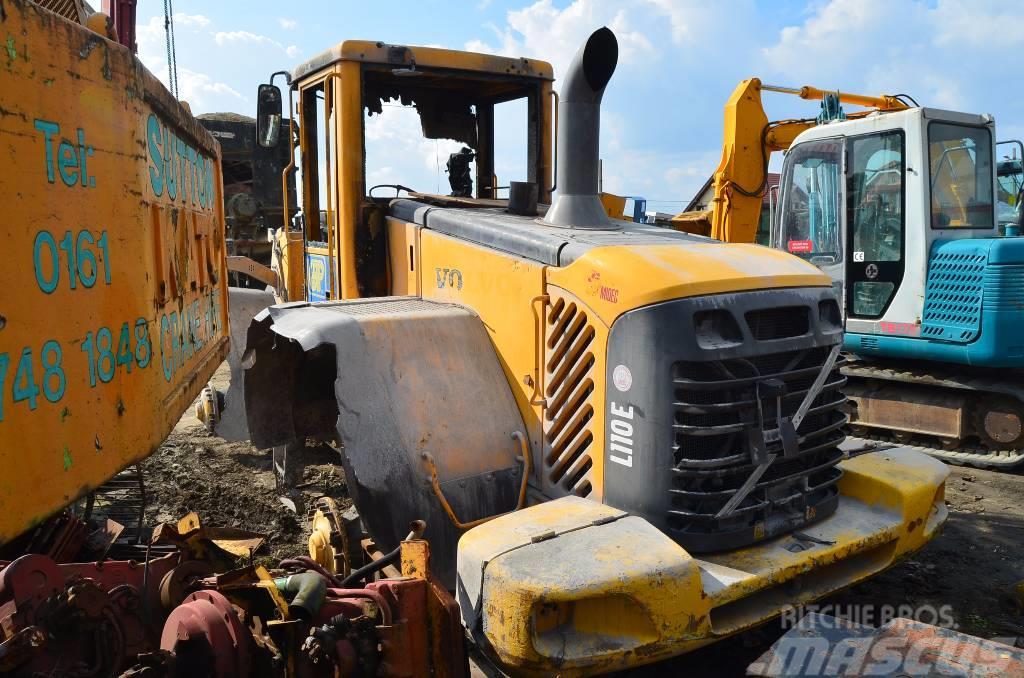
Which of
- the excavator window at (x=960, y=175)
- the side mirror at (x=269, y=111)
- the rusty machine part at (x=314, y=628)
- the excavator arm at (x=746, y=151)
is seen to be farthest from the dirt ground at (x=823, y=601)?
the excavator arm at (x=746, y=151)

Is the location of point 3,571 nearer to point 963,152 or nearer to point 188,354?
point 188,354

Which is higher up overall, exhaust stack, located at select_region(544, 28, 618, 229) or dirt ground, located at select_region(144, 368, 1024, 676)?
exhaust stack, located at select_region(544, 28, 618, 229)

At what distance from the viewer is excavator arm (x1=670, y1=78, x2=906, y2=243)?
8.29m

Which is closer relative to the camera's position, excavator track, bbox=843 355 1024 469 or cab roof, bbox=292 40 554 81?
cab roof, bbox=292 40 554 81

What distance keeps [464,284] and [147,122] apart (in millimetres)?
1987

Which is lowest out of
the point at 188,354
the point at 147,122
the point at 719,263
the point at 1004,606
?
the point at 1004,606

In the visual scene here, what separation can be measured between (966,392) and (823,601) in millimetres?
3700

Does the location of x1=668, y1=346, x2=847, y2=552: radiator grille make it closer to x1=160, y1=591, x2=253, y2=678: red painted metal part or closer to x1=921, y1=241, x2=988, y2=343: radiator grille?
x1=160, y1=591, x2=253, y2=678: red painted metal part

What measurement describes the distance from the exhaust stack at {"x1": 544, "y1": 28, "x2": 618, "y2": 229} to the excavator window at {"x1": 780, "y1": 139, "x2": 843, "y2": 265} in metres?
3.92

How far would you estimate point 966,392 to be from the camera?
659cm

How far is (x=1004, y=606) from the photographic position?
13.5 ft

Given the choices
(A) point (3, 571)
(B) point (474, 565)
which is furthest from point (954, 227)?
(A) point (3, 571)

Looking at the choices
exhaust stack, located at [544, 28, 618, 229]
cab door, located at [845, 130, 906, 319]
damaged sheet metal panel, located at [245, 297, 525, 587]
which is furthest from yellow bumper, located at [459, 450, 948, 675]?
cab door, located at [845, 130, 906, 319]

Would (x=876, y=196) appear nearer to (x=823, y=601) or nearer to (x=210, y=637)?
(x=823, y=601)
